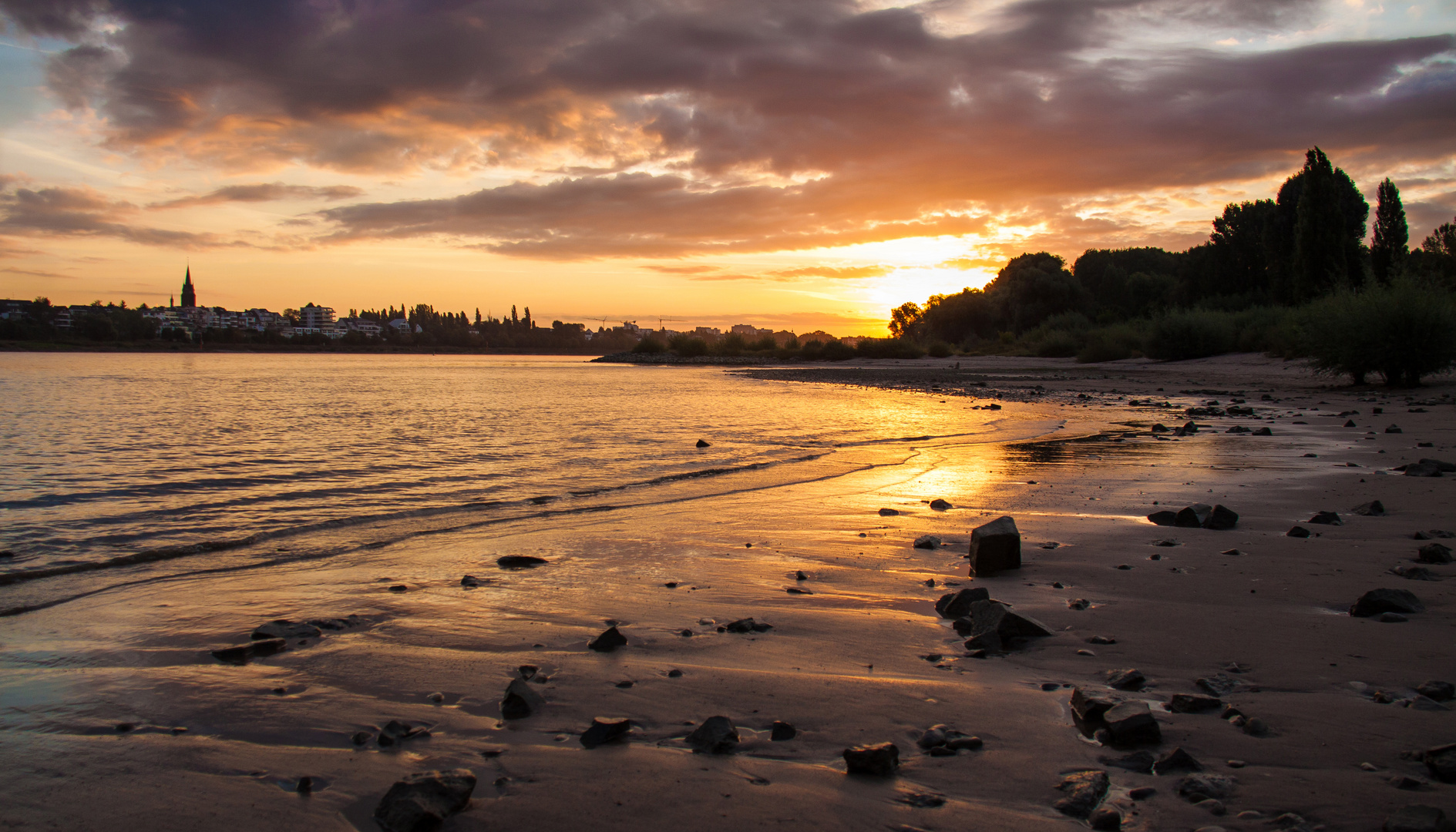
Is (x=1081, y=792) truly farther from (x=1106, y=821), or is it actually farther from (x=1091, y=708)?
(x=1091, y=708)

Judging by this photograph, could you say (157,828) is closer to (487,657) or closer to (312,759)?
(312,759)

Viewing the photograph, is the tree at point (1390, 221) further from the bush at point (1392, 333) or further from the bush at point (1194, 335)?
the bush at point (1392, 333)

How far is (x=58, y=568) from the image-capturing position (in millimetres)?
5734

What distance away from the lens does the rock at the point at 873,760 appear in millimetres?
2416

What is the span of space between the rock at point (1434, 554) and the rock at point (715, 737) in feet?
15.0

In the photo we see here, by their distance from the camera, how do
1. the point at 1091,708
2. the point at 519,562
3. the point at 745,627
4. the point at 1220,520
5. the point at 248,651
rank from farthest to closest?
the point at 1220,520 → the point at 519,562 → the point at 745,627 → the point at 248,651 → the point at 1091,708

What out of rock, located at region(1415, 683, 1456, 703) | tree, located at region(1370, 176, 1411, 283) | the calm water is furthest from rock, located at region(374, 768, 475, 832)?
tree, located at region(1370, 176, 1411, 283)

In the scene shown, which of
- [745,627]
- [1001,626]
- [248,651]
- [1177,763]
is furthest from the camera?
[745,627]

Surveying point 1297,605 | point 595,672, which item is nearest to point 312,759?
point 595,672

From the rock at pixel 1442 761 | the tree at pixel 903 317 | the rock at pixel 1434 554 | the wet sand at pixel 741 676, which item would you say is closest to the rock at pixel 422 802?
the wet sand at pixel 741 676

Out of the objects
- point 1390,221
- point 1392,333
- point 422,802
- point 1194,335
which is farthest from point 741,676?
point 1390,221

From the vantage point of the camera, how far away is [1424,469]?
7.66 m

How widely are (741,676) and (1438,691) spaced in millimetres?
2600

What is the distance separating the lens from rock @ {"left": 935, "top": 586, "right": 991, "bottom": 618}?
407 centimetres
